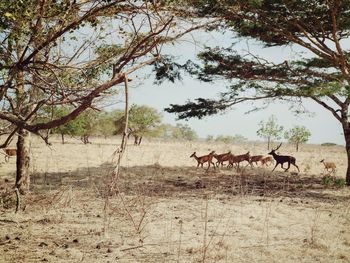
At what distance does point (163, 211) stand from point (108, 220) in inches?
55.9

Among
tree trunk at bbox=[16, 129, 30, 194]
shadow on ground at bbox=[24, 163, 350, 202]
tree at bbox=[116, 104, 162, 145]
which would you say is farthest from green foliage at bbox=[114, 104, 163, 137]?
tree trunk at bbox=[16, 129, 30, 194]

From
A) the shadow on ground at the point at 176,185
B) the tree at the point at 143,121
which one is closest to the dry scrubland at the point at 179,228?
the shadow on ground at the point at 176,185

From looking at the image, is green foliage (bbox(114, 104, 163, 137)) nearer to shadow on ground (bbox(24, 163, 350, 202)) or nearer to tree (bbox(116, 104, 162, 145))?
tree (bbox(116, 104, 162, 145))

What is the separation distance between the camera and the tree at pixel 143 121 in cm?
5225

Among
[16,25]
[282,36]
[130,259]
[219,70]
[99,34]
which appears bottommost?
[130,259]

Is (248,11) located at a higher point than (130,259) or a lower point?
higher

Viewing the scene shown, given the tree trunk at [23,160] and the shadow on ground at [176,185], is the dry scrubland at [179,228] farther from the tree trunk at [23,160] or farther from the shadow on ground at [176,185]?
the tree trunk at [23,160]

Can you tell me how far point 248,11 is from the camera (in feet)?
38.2

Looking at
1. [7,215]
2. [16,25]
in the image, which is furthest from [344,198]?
[16,25]

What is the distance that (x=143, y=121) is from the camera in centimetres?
5269

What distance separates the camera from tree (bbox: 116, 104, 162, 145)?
2057 inches

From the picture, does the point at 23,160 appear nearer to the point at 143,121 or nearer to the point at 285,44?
the point at 285,44

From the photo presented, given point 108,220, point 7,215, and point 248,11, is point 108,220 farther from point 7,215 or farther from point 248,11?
point 248,11

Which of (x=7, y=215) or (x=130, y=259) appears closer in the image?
(x=130, y=259)
